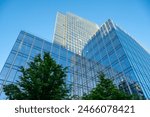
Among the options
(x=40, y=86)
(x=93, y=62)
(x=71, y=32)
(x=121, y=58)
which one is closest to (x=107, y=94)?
(x=40, y=86)

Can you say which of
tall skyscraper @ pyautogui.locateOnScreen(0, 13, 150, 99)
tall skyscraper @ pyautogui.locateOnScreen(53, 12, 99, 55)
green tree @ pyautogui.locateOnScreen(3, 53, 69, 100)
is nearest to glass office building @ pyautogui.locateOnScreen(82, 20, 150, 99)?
tall skyscraper @ pyautogui.locateOnScreen(0, 13, 150, 99)

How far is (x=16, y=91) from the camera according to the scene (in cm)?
779

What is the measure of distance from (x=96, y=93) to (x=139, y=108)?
4.16m

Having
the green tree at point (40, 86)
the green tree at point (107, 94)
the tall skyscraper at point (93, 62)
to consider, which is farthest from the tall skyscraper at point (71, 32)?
the green tree at point (40, 86)

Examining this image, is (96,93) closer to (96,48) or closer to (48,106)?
(48,106)

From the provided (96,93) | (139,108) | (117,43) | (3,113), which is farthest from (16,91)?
(117,43)

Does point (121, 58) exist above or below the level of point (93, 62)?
below

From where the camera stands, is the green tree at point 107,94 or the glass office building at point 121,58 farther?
the glass office building at point 121,58

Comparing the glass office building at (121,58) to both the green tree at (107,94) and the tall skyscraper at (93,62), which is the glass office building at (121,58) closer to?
the tall skyscraper at (93,62)

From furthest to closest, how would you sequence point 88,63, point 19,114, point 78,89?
point 88,63 < point 78,89 < point 19,114

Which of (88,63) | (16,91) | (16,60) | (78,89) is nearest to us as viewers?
(16,91)

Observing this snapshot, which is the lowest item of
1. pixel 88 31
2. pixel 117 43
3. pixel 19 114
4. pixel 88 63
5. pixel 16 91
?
pixel 19 114

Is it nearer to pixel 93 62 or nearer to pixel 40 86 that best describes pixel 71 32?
pixel 93 62

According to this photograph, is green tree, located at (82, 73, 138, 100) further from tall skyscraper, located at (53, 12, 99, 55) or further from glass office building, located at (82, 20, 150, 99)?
tall skyscraper, located at (53, 12, 99, 55)
